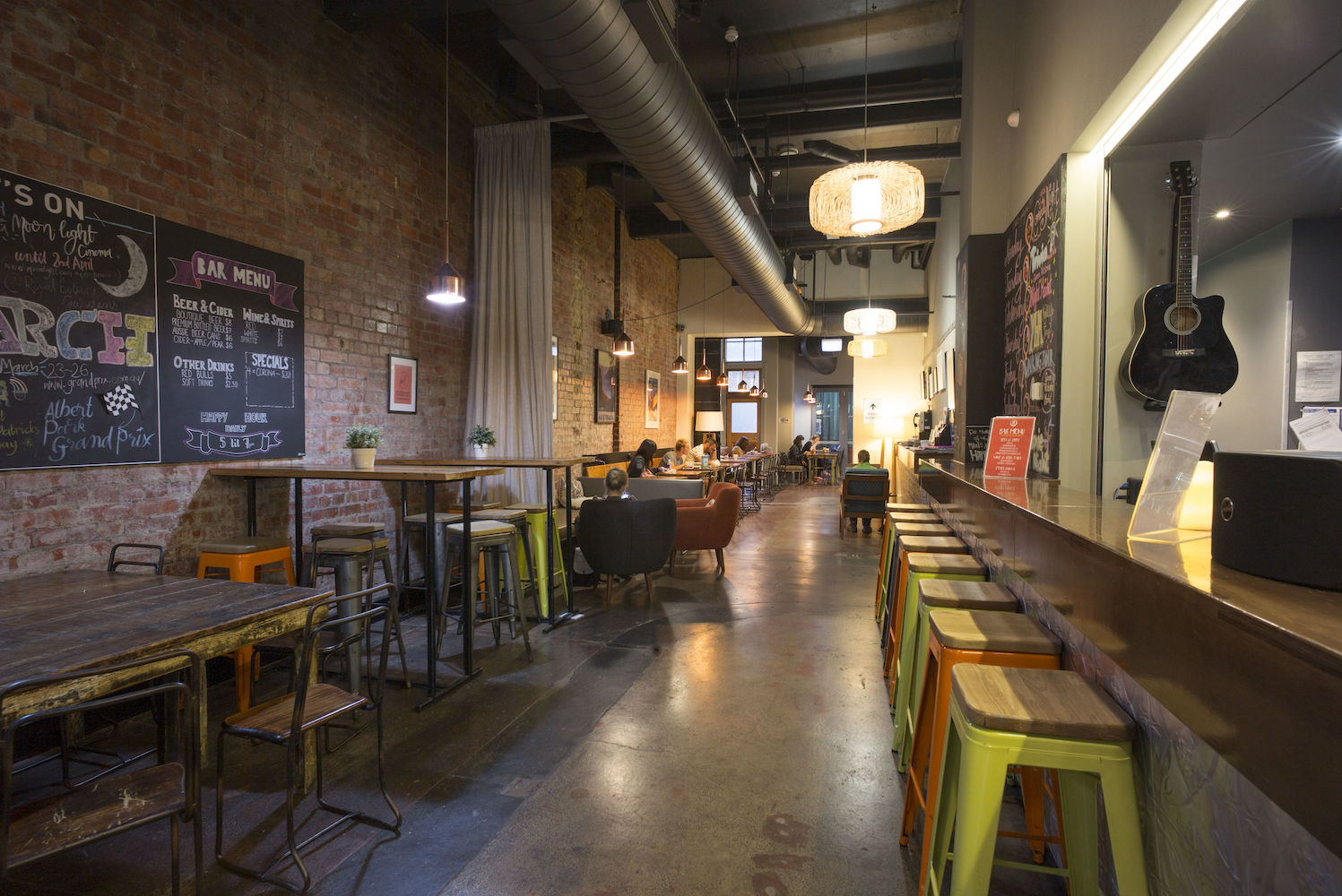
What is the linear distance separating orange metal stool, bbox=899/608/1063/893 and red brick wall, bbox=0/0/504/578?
3.51m

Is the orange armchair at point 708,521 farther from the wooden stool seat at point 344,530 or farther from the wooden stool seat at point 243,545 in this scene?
the wooden stool seat at point 243,545

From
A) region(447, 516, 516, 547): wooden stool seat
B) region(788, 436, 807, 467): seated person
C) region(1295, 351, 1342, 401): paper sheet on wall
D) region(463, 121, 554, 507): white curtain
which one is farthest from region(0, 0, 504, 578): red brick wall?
region(788, 436, 807, 467): seated person

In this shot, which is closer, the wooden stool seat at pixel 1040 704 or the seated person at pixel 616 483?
the wooden stool seat at pixel 1040 704

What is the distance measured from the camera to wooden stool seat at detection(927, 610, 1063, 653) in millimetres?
1705

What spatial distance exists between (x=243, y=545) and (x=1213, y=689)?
3631 mm

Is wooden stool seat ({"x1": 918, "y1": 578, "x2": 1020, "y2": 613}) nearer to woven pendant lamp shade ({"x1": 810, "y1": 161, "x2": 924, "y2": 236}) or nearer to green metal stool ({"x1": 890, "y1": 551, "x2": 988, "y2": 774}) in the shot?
green metal stool ({"x1": 890, "y1": 551, "x2": 988, "y2": 774})

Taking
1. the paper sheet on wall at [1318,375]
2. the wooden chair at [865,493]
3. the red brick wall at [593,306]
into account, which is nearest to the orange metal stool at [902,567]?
the paper sheet on wall at [1318,375]

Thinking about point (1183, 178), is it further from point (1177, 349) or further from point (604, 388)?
point (604, 388)

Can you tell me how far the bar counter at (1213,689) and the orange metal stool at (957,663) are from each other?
138mm

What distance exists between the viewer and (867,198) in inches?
161

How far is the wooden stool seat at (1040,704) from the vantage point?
4.00 ft

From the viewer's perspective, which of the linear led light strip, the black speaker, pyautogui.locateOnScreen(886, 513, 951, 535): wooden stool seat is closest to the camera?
the black speaker

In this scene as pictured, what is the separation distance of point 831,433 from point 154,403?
18753 mm

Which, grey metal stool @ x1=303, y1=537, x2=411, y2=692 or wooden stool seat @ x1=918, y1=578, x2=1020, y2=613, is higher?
wooden stool seat @ x1=918, y1=578, x2=1020, y2=613
